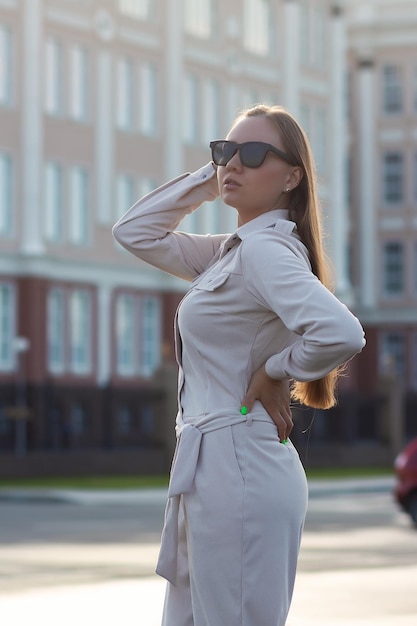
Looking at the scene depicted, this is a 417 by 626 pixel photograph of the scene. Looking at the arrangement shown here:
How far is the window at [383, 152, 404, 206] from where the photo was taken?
6372 centimetres

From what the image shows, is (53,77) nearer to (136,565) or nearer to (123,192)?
(123,192)

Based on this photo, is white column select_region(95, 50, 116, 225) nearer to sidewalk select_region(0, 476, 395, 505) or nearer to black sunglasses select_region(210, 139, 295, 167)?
sidewalk select_region(0, 476, 395, 505)

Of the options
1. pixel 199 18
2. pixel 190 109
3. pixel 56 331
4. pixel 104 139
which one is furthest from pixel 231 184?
pixel 199 18

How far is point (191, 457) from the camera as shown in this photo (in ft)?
13.6

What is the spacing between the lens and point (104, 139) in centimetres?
4703

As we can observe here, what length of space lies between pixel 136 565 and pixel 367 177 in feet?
167

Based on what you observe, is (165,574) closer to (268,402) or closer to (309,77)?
(268,402)

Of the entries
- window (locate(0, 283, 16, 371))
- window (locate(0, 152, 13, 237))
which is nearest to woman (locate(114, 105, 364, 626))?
window (locate(0, 283, 16, 371))

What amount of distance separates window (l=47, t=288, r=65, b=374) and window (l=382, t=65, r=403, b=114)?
75.7 feet

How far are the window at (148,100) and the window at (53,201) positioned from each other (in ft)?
13.9

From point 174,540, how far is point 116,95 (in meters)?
44.0

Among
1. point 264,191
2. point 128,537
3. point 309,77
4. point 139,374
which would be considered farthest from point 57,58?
point 264,191

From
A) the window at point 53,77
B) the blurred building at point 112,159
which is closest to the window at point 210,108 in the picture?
the blurred building at point 112,159

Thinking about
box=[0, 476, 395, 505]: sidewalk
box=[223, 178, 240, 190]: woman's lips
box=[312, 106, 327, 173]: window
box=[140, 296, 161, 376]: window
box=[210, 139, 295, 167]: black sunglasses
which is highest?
box=[312, 106, 327, 173]: window
